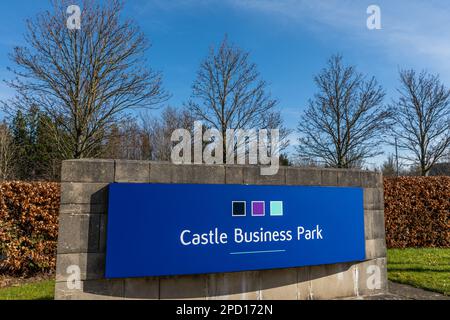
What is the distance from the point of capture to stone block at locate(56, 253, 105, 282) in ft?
12.3

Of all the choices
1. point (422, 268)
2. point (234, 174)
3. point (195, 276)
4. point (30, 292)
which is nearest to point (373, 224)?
point (234, 174)

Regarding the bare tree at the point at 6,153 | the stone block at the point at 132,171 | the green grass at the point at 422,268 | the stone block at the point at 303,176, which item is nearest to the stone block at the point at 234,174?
the stone block at the point at 303,176

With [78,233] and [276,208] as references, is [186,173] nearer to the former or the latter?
[276,208]

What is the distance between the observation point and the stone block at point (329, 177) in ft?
16.6

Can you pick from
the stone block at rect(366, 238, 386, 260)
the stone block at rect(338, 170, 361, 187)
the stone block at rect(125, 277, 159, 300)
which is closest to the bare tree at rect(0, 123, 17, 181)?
the stone block at rect(125, 277, 159, 300)

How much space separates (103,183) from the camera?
3.98 meters

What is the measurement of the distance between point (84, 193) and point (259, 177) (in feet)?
8.22

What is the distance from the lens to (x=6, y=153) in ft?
88.5

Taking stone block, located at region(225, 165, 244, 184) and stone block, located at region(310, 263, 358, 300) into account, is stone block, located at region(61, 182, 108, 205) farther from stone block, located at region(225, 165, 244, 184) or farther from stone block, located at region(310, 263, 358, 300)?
stone block, located at region(310, 263, 358, 300)

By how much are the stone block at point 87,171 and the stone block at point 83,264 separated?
0.96 metres

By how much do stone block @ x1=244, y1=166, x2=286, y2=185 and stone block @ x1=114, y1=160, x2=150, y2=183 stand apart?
1.50 m

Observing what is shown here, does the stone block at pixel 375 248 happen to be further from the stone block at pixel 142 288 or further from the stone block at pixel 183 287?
the stone block at pixel 142 288

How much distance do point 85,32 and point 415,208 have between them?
42.4 ft
